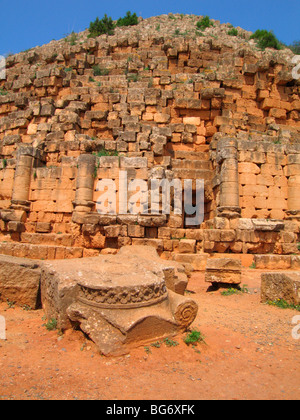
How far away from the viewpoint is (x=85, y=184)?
35.4ft

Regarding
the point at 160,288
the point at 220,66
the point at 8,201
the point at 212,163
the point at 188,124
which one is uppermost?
the point at 220,66

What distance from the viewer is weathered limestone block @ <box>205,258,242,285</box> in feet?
25.4

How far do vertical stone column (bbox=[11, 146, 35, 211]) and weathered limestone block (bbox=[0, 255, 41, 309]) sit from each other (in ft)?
20.1

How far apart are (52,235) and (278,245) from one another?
7.76 meters

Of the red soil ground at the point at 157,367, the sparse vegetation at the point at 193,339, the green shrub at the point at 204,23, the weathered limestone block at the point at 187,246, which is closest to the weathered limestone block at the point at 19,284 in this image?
the red soil ground at the point at 157,367

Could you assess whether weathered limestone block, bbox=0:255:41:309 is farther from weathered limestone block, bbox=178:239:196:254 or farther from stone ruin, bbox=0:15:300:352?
weathered limestone block, bbox=178:239:196:254

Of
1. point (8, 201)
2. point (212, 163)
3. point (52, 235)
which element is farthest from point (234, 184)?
point (8, 201)

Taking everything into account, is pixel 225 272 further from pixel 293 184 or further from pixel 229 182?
pixel 293 184

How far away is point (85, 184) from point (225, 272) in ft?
18.7

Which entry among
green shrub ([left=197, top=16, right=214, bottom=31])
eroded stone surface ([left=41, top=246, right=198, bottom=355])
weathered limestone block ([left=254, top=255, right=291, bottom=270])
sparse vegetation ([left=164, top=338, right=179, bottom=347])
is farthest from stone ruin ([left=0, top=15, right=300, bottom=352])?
green shrub ([left=197, top=16, right=214, bottom=31])

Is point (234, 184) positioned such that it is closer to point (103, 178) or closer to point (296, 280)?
point (103, 178)

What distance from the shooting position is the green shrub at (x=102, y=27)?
24650 mm

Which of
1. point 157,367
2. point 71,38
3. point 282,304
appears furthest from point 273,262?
point 71,38

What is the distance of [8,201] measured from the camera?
472 inches
